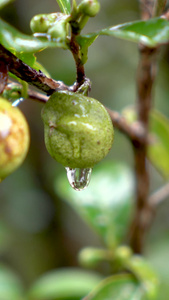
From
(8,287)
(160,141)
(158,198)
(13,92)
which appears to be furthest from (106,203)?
(13,92)

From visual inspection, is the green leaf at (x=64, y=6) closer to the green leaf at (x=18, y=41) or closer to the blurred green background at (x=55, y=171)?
the green leaf at (x=18, y=41)

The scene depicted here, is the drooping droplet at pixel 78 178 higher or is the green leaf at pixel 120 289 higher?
the drooping droplet at pixel 78 178

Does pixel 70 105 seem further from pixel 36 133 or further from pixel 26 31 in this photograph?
pixel 26 31

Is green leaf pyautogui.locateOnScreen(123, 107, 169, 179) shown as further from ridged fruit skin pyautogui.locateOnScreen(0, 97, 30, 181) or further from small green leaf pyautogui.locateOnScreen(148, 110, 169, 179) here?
ridged fruit skin pyautogui.locateOnScreen(0, 97, 30, 181)

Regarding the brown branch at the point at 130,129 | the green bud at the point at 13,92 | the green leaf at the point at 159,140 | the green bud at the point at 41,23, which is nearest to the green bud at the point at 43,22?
the green bud at the point at 41,23

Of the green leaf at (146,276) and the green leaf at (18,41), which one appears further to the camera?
the green leaf at (146,276)

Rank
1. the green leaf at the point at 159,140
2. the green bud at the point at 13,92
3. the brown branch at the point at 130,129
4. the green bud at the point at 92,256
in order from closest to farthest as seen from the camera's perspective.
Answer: the green bud at the point at 13,92, the brown branch at the point at 130,129, the green bud at the point at 92,256, the green leaf at the point at 159,140

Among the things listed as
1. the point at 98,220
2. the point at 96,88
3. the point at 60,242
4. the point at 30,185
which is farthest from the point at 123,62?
the point at 98,220
